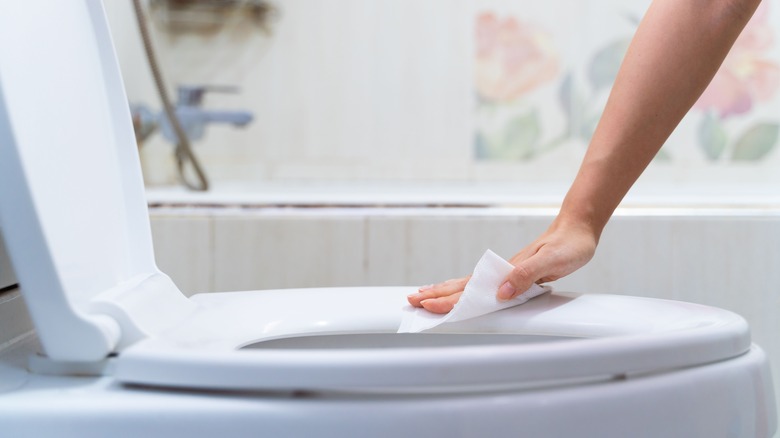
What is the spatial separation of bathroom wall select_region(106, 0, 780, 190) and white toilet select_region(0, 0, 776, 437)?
60.2 inches

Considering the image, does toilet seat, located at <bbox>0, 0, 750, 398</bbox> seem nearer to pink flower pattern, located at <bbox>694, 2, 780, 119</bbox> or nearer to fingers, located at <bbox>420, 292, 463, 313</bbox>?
fingers, located at <bbox>420, 292, 463, 313</bbox>

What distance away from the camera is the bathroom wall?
2154 mm

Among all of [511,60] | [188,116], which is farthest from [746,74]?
[188,116]

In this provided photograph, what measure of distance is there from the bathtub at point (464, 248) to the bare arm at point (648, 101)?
0.45 metres

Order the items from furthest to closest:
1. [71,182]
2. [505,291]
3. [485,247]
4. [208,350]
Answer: [485,247] → [505,291] → [71,182] → [208,350]

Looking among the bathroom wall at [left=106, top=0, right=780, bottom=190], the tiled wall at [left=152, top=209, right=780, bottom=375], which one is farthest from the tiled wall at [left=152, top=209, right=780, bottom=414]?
the bathroom wall at [left=106, top=0, right=780, bottom=190]

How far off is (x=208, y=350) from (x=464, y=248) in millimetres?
777

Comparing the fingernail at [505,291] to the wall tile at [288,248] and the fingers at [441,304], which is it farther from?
the wall tile at [288,248]

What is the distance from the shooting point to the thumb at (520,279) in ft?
2.10

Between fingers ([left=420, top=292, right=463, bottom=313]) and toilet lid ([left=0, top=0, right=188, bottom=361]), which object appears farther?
fingers ([left=420, top=292, right=463, bottom=313])

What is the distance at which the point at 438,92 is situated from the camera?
218 centimetres

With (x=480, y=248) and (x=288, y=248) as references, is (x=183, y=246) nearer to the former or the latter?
(x=288, y=248)

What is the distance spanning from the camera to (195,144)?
215 centimetres

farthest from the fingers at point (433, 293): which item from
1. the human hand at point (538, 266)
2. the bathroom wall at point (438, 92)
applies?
the bathroom wall at point (438, 92)
